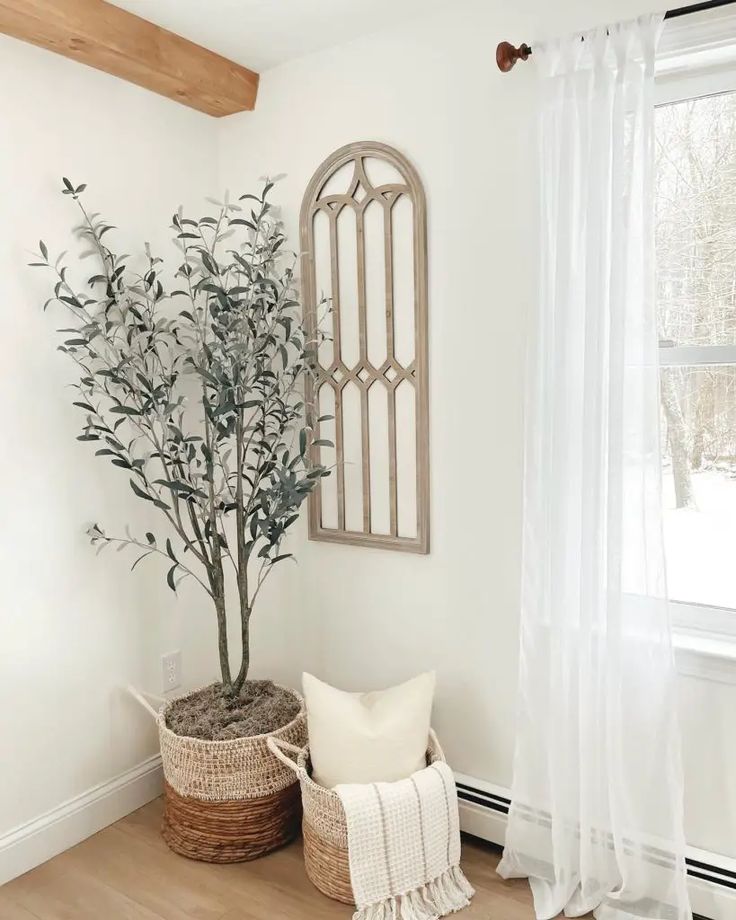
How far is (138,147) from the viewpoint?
264 cm

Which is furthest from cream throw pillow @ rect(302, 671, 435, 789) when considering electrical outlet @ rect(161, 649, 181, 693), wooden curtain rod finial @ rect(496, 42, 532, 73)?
wooden curtain rod finial @ rect(496, 42, 532, 73)

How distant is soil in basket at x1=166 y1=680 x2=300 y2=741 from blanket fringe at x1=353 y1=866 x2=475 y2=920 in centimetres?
59

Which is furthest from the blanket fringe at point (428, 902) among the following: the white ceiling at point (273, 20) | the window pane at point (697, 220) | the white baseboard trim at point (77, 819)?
the white ceiling at point (273, 20)

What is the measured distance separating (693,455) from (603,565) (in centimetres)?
40

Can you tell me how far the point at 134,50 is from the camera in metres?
2.36

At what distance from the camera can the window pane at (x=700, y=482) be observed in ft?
6.93

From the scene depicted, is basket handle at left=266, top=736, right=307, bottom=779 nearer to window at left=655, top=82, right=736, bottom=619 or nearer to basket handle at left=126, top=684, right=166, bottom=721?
basket handle at left=126, top=684, right=166, bottom=721

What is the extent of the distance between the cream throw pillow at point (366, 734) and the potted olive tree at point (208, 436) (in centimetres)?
18

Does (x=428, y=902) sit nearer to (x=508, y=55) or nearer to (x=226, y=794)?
(x=226, y=794)

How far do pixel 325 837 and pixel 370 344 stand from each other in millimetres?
1447

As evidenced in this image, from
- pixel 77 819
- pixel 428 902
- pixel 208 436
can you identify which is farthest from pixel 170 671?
pixel 428 902

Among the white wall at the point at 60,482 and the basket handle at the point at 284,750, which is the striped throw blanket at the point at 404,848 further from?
the white wall at the point at 60,482

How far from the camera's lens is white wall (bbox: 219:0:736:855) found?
217 cm

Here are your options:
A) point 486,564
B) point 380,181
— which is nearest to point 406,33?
point 380,181
